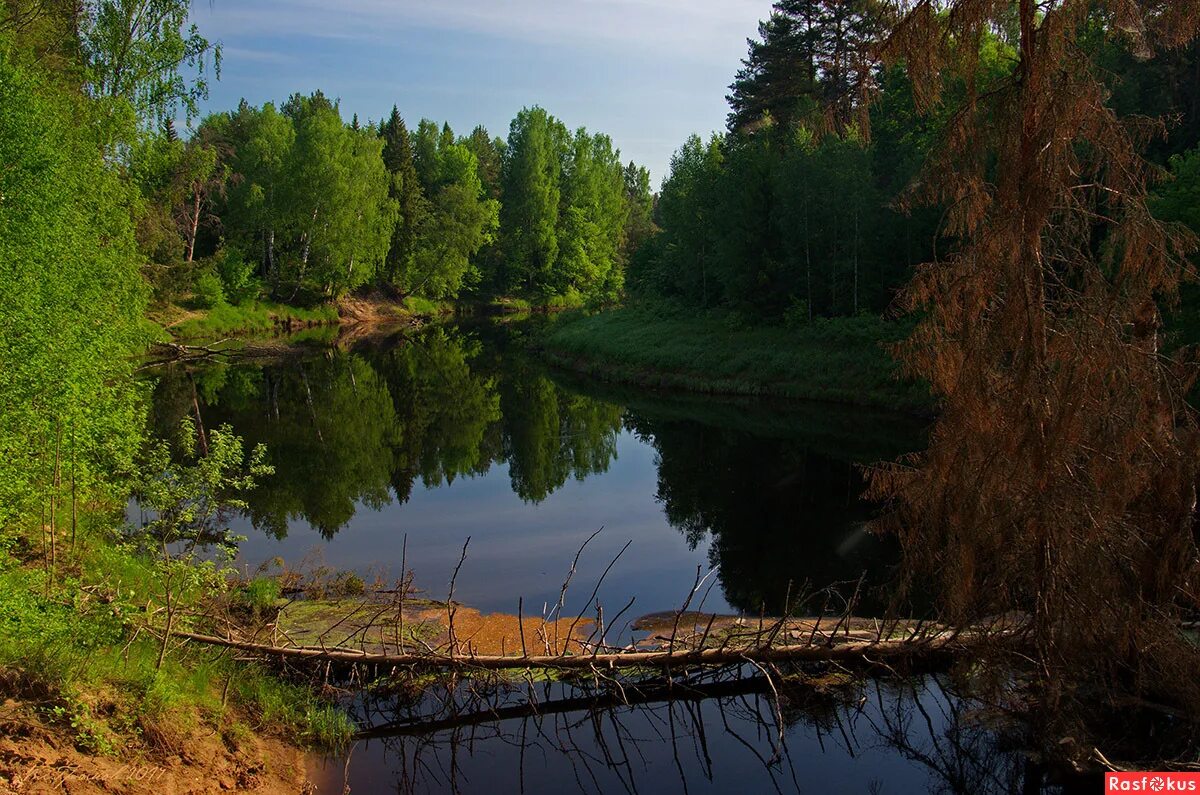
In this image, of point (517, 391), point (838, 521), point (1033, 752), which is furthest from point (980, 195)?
point (517, 391)

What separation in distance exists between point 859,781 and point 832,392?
22.3 metres

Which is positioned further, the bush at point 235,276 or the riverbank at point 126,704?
the bush at point 235,276

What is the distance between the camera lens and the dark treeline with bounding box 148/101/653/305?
5369 cm

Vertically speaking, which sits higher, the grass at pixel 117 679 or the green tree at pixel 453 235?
the green tree at pixel 453 235

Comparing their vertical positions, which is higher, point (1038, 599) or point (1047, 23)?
point (1047, 23)

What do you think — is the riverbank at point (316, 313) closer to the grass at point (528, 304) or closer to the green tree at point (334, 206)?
the grass at point (528, 304)

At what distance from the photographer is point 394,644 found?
1028 cm

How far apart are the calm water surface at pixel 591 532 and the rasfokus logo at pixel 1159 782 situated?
3.98 ft

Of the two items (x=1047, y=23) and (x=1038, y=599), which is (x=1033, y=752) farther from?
(x=1047, y=23)

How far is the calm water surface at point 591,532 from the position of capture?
9.19m

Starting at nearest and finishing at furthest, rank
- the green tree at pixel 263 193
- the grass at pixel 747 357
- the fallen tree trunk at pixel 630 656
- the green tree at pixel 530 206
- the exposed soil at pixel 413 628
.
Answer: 1. the fallen tree trunk at pixel 630 656
2. the exposed soil at pixel 413 628
3. the grass at pixel 747 357
4. the green tree at pixel 263 193
5. the green tree at pixel 530 206

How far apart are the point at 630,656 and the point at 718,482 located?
12440 mm

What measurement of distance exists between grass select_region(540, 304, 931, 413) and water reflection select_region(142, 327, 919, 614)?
53.2 inches

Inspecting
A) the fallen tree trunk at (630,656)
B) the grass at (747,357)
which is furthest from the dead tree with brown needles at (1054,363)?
the grass at (747,357)
